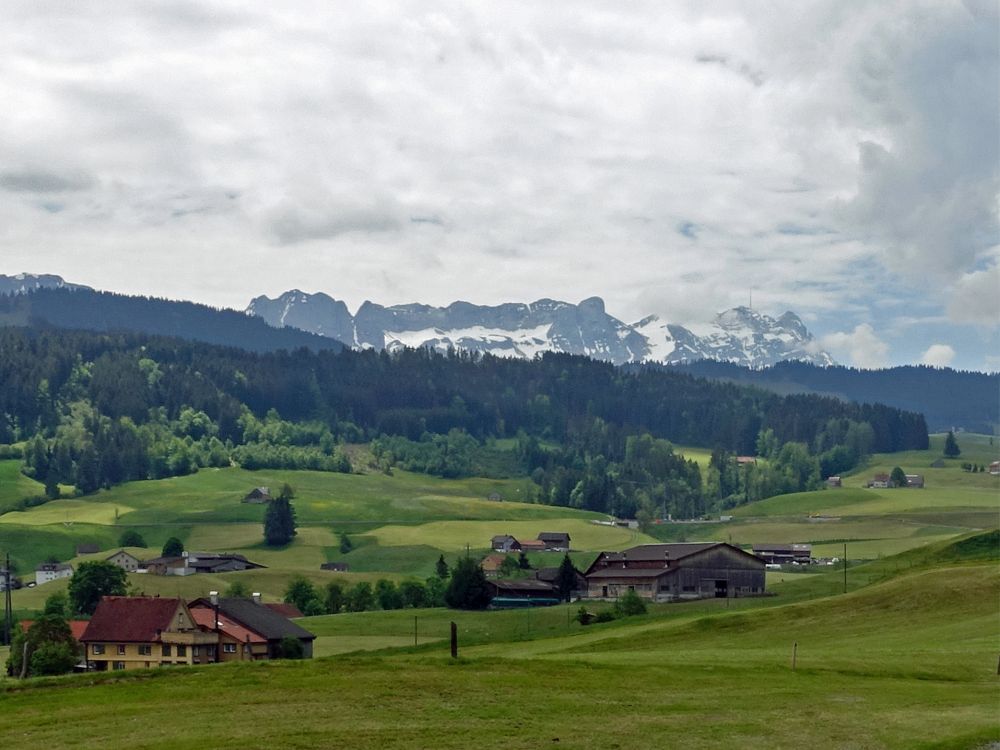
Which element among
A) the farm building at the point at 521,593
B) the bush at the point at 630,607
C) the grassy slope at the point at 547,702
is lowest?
the farm building at the point at 521,593

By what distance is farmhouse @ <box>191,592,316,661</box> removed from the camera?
105375mm

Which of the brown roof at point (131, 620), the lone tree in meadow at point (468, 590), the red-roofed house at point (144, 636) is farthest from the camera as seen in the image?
the lone tree in meadow at point (468, 590)

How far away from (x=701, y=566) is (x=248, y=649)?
76.4m

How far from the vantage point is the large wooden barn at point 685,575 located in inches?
6550

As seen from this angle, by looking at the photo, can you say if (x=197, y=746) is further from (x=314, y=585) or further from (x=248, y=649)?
(x=314, y=585)

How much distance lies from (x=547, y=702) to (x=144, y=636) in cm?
6188

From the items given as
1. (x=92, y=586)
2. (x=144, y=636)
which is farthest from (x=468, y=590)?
(x=144, y=636)

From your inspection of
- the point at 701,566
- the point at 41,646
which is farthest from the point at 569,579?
the point at 41,646

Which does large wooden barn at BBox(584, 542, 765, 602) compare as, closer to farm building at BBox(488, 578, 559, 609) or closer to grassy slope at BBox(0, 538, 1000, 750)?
farm building at BBox(488, 578, 559, 609)

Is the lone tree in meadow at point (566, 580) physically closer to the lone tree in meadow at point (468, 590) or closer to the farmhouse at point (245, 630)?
the lone tree in meadow at point (468, 590)

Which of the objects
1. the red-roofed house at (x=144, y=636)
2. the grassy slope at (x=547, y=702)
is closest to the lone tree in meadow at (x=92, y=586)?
the red-roofed house at (x=144, y=636)

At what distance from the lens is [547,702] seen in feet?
169

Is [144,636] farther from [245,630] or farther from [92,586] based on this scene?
[92,586]

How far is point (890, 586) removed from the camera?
357ft
